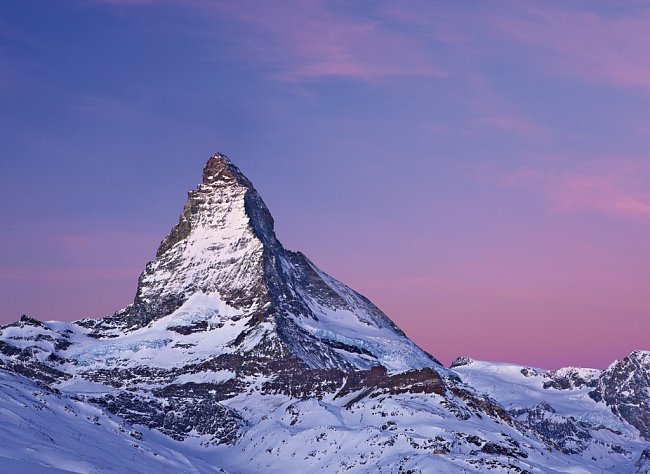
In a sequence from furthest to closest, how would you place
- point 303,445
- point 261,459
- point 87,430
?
point 261,459
point 303,445
point 87,430

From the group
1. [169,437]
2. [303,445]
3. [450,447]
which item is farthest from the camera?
[169,437]

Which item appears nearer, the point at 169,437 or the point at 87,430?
the point at 87,430

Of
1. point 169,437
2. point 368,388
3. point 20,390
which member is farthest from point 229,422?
point 20,390

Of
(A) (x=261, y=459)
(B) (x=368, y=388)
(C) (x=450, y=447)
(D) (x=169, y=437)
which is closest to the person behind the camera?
(C) (x=450, y=447)

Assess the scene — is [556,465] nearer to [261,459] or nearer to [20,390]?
[261,459]

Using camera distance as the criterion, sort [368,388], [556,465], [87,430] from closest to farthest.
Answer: [87,430], [556,465], [368,388]

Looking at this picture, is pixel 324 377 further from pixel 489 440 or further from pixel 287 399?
pixel 489 440

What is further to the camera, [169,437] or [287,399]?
[287,399]

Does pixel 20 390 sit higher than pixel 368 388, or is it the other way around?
pixel 368 388

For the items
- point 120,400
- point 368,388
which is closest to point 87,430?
point 368,388
